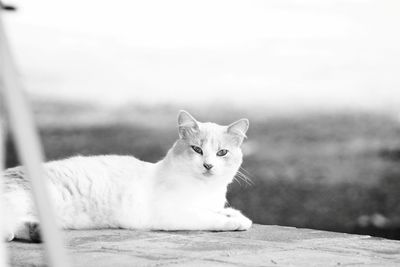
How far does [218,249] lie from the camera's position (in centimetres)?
220

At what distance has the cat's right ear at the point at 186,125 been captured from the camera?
293cm

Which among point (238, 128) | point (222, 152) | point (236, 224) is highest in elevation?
point (238, 128)

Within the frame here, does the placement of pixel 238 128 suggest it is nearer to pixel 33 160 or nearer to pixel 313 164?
pixel 313 164

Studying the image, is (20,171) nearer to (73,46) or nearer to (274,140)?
(73,46)

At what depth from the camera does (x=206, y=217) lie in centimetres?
274

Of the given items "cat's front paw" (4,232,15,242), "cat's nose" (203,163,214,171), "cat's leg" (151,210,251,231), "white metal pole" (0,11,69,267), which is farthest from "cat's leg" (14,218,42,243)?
"white metal pole" (0,11,69,267)

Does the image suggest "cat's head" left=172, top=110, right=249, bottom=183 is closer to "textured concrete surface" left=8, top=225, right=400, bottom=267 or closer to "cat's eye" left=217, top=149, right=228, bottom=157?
"cat's eye" left=217, top=149, right=228, bottom=157

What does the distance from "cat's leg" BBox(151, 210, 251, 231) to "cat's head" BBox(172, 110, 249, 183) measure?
19 cm

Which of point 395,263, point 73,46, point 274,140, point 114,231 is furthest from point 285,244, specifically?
point 73,46

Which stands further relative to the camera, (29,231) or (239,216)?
(239,216)

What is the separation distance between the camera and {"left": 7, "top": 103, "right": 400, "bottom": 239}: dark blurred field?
10.7 ft

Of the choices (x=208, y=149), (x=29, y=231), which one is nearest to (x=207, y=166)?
(x=208, y=149)

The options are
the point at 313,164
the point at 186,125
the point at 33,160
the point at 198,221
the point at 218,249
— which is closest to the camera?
the point at 33,160

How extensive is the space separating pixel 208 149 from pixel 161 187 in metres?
0.27
